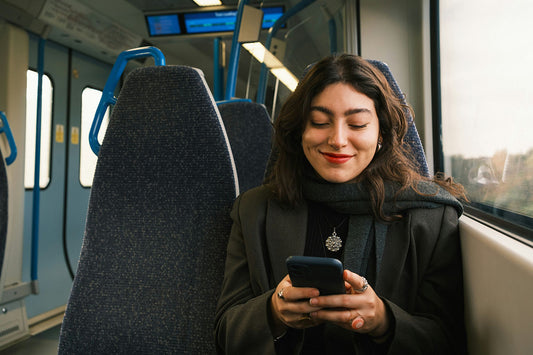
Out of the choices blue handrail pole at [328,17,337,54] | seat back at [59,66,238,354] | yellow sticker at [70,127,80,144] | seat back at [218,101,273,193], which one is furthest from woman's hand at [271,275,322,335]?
yellow sticker at [70,127,80,144]

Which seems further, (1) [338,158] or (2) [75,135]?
(2) [75,135]

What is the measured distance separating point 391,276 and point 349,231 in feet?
0.46

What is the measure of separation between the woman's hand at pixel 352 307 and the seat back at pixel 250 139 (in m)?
1.45

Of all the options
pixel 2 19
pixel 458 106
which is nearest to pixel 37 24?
pixel 2 19

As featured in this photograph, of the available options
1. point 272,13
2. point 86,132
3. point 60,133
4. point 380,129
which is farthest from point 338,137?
point 86,132

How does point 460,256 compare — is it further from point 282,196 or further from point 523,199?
point 282,196

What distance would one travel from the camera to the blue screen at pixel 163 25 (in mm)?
4406

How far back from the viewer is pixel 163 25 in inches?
176

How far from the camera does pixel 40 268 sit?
4.38 meters

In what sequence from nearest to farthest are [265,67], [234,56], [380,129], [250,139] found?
1. [380,129]
2. [250,139]
3. [234,56]
4. [265,67]

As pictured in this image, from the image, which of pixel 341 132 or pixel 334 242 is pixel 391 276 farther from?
pixel 341 132

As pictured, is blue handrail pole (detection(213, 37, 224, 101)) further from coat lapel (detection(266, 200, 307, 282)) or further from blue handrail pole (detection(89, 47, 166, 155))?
coat lapel (detection(266, 200, 307, 282))

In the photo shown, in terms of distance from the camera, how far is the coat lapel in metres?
1.06

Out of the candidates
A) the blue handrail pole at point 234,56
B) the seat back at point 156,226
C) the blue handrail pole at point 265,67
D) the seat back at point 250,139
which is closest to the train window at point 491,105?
the seat back at point 156,226
